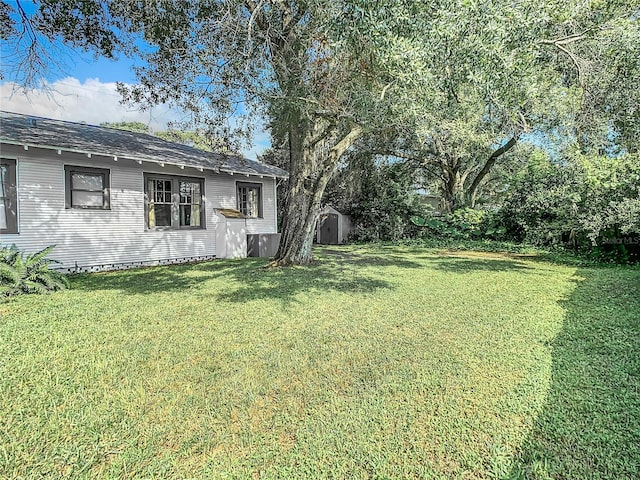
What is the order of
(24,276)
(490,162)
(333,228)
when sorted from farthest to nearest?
1. (333,228)
2. (490,162)
3. (24,276)

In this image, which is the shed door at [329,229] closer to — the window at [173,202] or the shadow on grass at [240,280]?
the window at [173,202]

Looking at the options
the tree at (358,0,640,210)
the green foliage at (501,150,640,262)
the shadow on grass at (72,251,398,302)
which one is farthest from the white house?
the green foliage at (501,150,640,262)

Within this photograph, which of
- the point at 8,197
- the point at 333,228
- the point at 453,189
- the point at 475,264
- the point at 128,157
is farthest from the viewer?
the point at 453,189

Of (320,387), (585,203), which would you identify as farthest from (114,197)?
(585,203)

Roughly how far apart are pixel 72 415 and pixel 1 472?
494 millimetres

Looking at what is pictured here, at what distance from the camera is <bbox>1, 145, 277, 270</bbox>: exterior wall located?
771cm

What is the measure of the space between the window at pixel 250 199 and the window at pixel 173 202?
1.61m

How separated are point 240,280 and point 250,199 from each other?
19.9ft

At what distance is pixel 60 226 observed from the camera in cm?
816

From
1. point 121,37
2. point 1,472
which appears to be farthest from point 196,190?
point 1,472

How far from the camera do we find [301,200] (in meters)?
8.74

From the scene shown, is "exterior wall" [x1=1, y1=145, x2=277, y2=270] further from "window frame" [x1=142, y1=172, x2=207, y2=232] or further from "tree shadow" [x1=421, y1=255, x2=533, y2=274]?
"tree shadow" [x1=421, y1=255, x2=533, y2=274]

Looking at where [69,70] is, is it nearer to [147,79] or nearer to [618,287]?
[147,79]

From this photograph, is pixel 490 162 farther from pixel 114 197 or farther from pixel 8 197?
pixel 8 197
